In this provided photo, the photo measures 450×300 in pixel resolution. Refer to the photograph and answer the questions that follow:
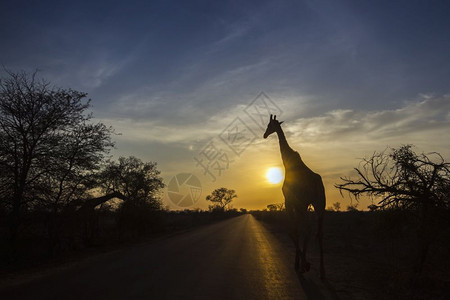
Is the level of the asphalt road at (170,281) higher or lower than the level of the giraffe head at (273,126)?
lower

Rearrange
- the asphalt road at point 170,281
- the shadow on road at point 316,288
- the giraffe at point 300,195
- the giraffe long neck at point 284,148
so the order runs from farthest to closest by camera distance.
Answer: the giraffe long neck at point 284,148
the giraffe at point 300,195
the shadow on road at point 316,288
the asphalt road at point 170,281

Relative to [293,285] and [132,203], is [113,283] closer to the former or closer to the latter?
[293,285]

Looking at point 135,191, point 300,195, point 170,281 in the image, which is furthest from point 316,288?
point 135,191

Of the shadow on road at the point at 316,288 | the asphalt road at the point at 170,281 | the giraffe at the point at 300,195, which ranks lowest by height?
the shadow on road at the point at 316,288

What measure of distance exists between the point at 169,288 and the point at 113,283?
1.49m

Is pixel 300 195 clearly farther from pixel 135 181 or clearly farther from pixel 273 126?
pixel 135 181

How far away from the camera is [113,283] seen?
7461 millimetres

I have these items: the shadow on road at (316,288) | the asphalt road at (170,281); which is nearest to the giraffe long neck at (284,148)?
the asphalt road at (170,281)

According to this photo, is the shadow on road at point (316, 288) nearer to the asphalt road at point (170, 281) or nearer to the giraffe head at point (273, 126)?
the asphalt road at point (170, 281)

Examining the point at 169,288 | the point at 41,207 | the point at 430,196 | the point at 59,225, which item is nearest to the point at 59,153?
the point at 41,207

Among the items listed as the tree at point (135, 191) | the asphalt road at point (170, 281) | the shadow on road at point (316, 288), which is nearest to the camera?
the asphalt road at point (170, 281)

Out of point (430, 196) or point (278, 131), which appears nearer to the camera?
point (430, 196)

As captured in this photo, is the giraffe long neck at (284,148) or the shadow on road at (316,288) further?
the giraffe long neck at (284,148)

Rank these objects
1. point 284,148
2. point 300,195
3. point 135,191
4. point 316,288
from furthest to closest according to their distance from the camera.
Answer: point 135,191 → point 284,148 → point 300,195 → point 316,288
